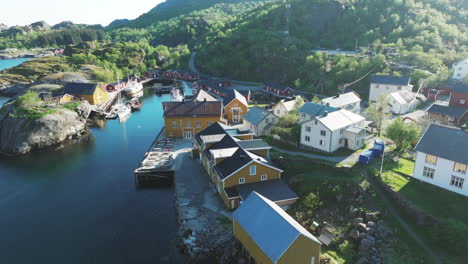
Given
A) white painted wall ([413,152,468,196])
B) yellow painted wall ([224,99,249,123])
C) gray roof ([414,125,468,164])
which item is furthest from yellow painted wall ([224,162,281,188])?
yellow painted wall ([224,99,249,123])

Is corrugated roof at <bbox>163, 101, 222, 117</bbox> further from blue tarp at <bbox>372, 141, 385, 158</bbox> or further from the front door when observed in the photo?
blue tarp at <bbox>372, 141, 385, 158</bbox>

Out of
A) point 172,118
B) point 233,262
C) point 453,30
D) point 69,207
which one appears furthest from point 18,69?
point 453,30

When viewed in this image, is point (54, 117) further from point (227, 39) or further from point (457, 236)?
point (227, 39)

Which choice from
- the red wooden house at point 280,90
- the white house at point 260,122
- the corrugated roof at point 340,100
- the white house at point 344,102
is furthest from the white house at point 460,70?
the white house at point 260,122

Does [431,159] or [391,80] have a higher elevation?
[391,80]

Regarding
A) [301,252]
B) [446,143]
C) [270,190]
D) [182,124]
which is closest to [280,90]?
[182,124]

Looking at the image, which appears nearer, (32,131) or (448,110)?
(448,110)

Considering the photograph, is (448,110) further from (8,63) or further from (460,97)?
(8,63)
